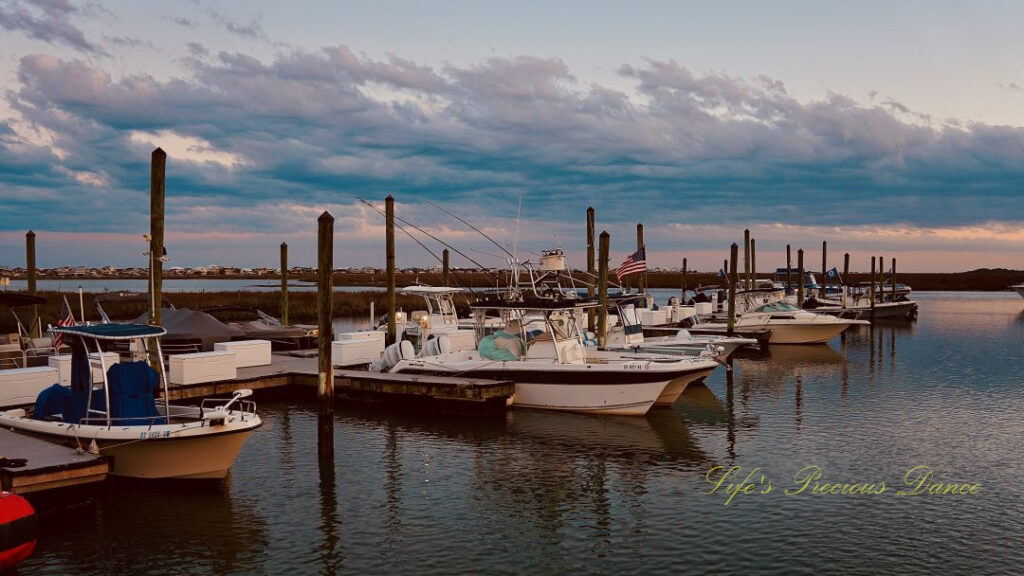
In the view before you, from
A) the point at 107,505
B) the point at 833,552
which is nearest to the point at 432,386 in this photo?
the point at 107,505

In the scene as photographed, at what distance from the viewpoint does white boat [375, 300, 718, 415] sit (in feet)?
71.5

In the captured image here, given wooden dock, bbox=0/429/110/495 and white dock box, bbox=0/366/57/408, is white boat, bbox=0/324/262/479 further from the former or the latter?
white dock box, bbox=0/366/57/408

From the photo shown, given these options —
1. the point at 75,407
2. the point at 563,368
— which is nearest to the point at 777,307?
the point at 563,368

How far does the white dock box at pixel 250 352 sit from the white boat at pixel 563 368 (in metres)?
5.37

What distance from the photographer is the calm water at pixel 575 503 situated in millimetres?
11750

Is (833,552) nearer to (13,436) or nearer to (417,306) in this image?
(13,436)

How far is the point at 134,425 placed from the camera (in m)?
14.4

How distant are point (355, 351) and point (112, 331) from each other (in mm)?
13575

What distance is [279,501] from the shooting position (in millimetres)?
14359

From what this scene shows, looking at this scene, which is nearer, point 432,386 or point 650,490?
point 650,490

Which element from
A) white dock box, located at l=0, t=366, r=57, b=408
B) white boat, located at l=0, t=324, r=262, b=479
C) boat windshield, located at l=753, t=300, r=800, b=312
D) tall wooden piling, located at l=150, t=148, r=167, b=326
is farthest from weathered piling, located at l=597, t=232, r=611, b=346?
white dock box, located at l=0, t=366, r=57, b=408

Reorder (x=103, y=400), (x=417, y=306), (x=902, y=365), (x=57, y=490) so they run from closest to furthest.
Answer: (x=57, y=490) < (x=103, y=400) < (x=902, y=365) < (x=417, y=306)

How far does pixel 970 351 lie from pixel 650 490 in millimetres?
32661

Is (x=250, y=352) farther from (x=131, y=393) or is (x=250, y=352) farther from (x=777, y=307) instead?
(x=777, y=307)
